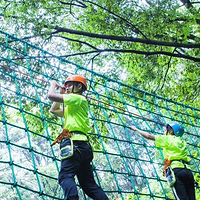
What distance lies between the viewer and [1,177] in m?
13.6

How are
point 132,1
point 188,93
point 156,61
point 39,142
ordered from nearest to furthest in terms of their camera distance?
point 132,1 → point 156,61 → point 188,93 → point 39,142

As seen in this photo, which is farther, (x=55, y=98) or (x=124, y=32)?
(x=124, y=32)

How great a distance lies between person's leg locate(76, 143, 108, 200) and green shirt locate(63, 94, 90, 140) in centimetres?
8

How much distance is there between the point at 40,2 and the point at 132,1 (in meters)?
1.25

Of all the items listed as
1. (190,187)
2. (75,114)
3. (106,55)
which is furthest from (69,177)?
(106,55)

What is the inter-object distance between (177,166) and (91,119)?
39.1 inches

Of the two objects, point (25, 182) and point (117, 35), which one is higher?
point (25, 182)

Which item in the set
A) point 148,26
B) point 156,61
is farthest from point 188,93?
point 148,26

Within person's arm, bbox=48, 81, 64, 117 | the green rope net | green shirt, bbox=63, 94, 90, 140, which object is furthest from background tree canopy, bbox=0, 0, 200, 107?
green shirt, bbox=63, 94, 90, 140

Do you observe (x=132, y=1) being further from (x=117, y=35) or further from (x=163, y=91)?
(x=163, y=91)

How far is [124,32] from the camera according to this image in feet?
13.7

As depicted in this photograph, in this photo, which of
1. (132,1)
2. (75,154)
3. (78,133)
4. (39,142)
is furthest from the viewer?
(39,142)

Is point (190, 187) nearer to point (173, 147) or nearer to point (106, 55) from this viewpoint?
point (173, 147)

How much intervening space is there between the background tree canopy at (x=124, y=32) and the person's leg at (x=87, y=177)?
2.46 meters
